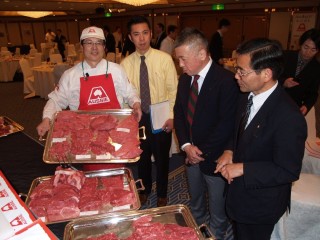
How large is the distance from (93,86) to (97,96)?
87 millimetres

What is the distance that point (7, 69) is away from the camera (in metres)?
9.60

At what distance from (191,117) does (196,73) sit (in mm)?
313

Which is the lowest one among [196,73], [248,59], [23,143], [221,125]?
[23,143]

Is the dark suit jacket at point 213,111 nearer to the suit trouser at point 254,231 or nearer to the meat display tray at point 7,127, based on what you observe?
the suit trouser at point 254,231

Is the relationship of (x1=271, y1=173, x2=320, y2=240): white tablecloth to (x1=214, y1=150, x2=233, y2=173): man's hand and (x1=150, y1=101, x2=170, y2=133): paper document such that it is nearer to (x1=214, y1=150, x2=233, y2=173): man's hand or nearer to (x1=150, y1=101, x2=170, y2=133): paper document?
(x1=214, y1=150, x2=233, y2=173): man's hand

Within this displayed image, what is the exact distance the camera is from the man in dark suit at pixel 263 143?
1.29 meters

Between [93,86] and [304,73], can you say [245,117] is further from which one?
[304,73]

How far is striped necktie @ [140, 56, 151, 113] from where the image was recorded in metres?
2.34

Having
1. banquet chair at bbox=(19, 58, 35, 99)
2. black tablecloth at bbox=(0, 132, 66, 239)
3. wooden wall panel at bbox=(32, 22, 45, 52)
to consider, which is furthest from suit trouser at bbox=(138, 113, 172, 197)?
wooden wall panel at bbox=(32, 22, 45, 52)

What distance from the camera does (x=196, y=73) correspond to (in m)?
1.78

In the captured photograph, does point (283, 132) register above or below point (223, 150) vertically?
above

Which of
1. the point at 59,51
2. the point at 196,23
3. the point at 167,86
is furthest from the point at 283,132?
the point at 196,23

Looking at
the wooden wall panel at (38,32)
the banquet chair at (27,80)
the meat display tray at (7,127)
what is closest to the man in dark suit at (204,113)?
the meat display tray at (7,127)

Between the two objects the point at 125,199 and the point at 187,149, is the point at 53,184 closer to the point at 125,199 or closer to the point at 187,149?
the point at 125,199
